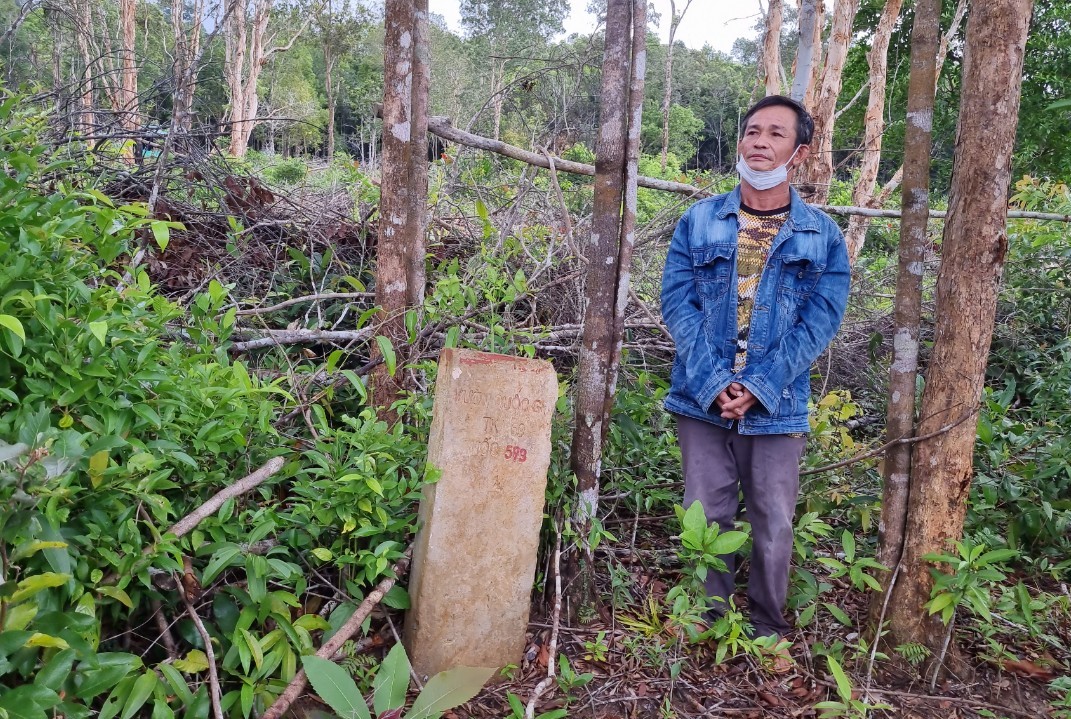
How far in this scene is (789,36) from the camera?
24.7m

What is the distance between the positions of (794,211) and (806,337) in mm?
464

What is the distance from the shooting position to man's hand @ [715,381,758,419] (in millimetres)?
2566

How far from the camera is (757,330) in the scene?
2.62 m

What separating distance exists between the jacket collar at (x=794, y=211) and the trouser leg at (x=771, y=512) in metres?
0.75

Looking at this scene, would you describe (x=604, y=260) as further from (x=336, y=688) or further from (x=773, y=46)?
(x=773, y=46)

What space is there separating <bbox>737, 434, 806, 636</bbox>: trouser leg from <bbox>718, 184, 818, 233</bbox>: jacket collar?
0.75 m

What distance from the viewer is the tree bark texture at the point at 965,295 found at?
7.71 feet

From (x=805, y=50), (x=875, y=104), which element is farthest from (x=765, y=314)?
(x=875, y=104)

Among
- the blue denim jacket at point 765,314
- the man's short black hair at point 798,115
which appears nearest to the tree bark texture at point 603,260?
the blue denim jacket at point 765,314

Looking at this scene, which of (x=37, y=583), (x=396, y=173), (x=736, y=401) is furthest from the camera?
(x=396, y=173)

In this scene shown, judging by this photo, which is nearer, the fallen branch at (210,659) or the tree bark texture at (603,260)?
the fallen branch at (210,659)

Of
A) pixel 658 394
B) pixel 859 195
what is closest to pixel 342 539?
pixel 658 394

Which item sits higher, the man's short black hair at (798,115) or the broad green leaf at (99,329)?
the man's short black hair at (798,115)

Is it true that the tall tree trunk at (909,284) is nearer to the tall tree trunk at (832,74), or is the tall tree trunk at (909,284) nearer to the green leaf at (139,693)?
the green leaf at (139,693)
